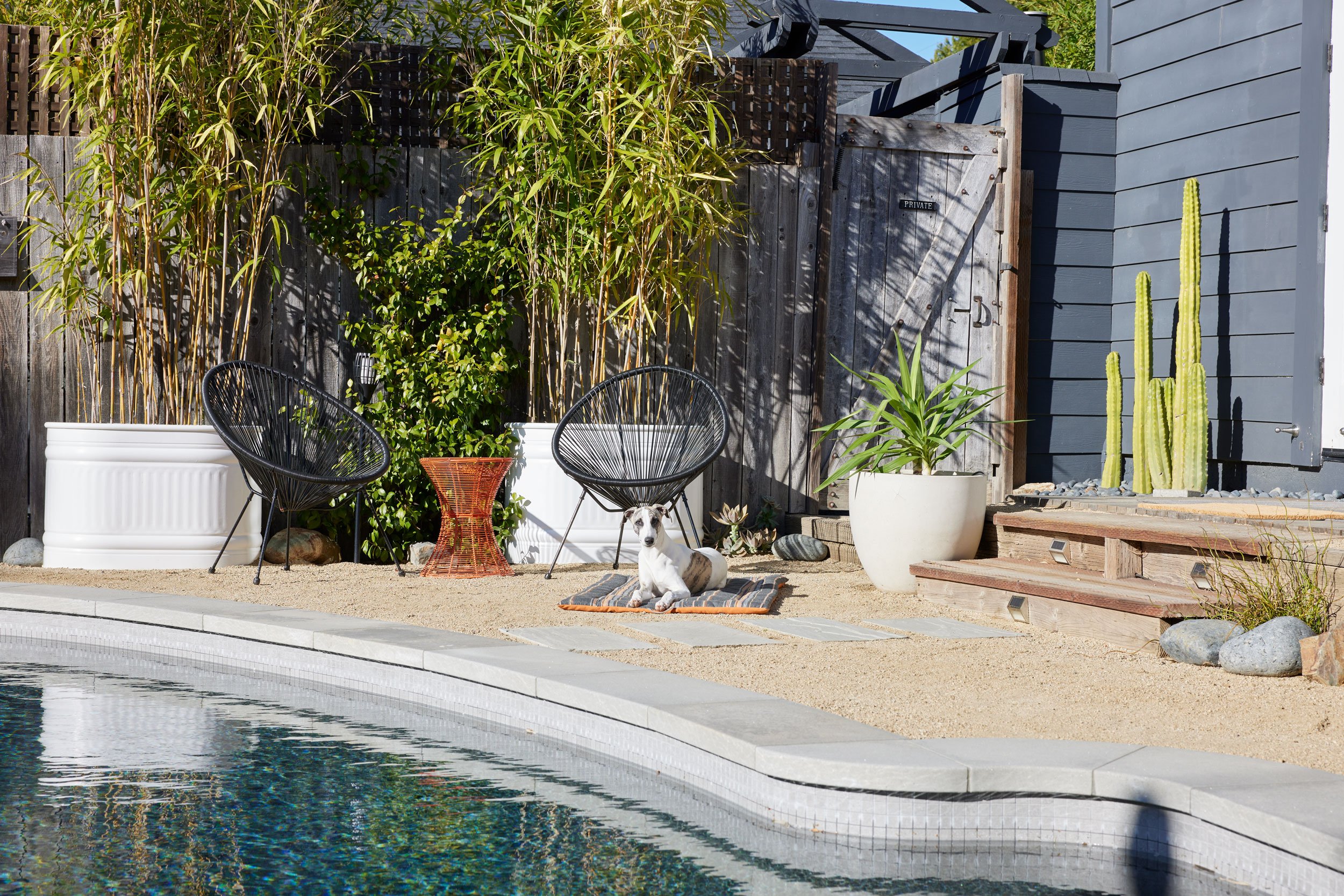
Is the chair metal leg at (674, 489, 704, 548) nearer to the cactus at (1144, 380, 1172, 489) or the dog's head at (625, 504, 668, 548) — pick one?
the dog's head at (625, 504, 668, 548)

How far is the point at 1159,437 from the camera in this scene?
5766 mm

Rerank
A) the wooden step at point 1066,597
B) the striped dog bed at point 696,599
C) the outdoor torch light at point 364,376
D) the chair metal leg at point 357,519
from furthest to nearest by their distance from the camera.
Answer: the outdoor torch light at point 364,376 < the chair metal leg at point 357,519 < the striped dog bed at point 696,599 < the wooden step at point 1066,597

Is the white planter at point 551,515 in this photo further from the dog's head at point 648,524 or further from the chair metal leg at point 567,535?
the dog's head at point 648,524

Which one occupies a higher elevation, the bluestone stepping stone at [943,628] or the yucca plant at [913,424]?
the yucca plant at [913,424]

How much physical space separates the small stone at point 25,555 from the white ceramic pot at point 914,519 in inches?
127

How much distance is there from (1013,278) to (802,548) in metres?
1.75

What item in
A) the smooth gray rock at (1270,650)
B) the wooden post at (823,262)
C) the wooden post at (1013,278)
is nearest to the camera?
the smooth gray rock at (1270,650)

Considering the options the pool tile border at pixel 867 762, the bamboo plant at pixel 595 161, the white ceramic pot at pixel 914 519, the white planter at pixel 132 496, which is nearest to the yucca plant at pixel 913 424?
the white ceramic pot at pixel 914 519

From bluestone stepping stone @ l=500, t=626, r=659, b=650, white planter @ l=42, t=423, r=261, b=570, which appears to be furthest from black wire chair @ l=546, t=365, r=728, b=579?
white planter @ l=42, t=423, r=261, b=570

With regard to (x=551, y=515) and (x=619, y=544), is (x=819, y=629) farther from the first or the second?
(x=551, y=515)

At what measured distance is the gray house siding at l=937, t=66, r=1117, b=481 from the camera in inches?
256

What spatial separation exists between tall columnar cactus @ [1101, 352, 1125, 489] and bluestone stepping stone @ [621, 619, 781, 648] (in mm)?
2931

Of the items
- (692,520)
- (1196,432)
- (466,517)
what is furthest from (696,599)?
(1196,432)

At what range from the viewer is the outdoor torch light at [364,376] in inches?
219
